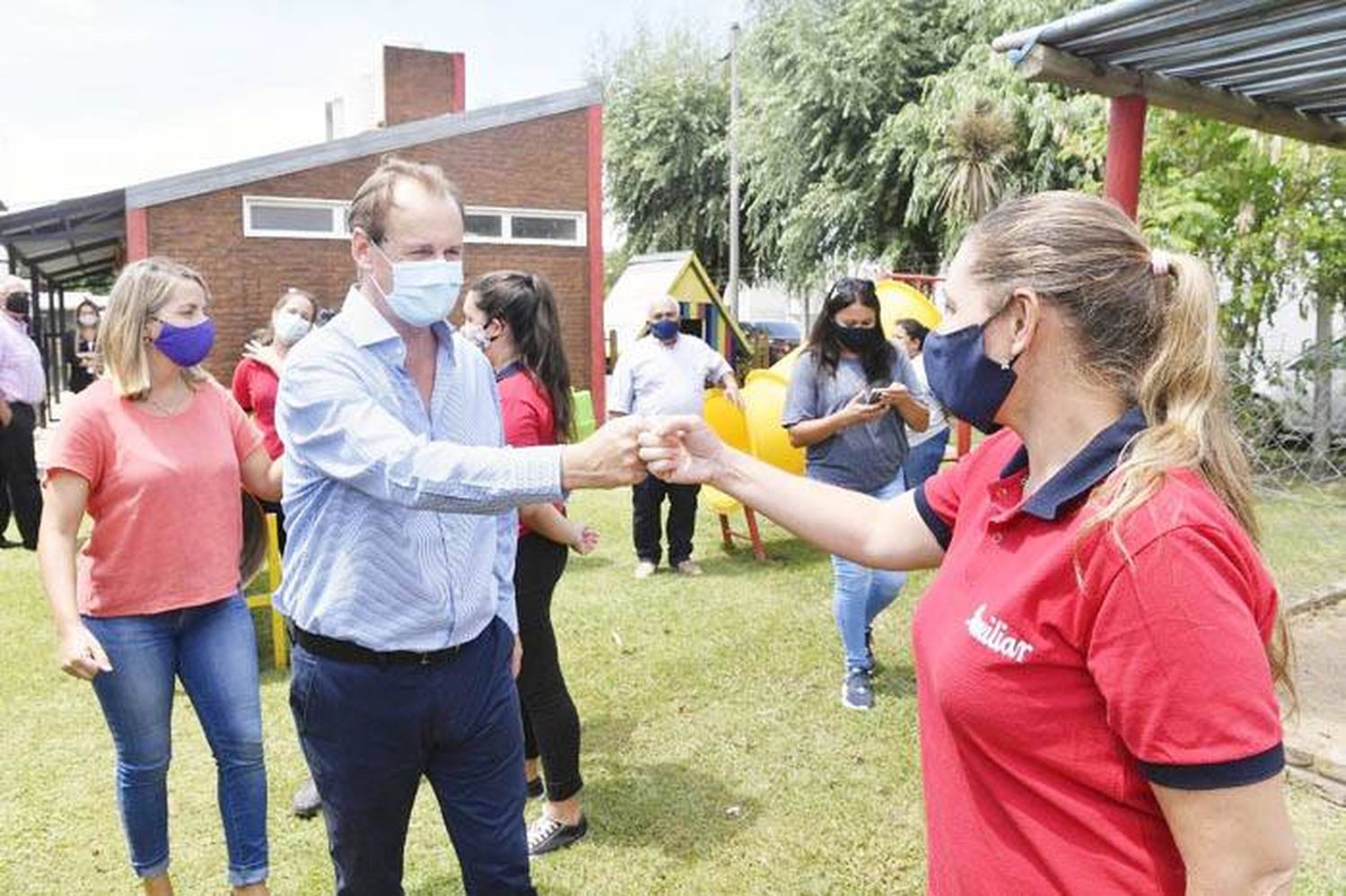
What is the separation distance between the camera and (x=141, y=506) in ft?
9.74

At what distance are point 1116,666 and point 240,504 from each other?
2735mm

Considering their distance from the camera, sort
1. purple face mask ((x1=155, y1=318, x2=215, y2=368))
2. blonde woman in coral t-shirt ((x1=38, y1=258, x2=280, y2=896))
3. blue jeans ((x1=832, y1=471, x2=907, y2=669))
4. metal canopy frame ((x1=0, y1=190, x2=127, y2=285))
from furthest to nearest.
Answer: metal canopy frame ((x1=0, y1=190, x2=127, y2=285)) → blue jeans ((x1=832, y1=471, x2=907, y2=669)) → purple face mask ((x1=155, y1=318, x2=215, y2=368)) → blonde woman in coral t-shirt ((x1=38, y1=258, x2=280, y2=896))

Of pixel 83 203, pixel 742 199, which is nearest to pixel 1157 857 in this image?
pixel 83 203

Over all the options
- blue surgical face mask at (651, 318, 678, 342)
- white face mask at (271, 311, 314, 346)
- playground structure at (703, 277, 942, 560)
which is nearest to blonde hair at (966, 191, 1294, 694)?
white face mask at (271, 311, 314, 346)

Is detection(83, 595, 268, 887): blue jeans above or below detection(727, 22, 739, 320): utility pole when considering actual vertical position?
below

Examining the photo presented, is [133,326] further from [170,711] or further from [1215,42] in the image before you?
[1215,42]

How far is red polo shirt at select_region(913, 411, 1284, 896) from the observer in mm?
1288

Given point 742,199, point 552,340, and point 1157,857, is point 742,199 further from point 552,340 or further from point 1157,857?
point 1157,857

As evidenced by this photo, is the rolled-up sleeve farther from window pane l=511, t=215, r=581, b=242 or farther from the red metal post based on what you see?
window pane l=511, t=215, r=581, b=242

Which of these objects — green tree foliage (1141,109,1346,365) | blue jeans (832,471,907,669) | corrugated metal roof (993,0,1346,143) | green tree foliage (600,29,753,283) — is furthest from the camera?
green tree foliage (600,29,753,283)

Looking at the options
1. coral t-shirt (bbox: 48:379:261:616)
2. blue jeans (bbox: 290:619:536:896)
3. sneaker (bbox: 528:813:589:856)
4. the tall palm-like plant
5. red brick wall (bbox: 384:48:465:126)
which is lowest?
sneaker (bbox: 528:813:589:856)

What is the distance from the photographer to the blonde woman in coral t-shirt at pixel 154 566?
9.62 feet

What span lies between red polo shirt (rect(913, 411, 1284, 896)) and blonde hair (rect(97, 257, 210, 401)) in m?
2.39

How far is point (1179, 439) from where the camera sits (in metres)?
1.46
